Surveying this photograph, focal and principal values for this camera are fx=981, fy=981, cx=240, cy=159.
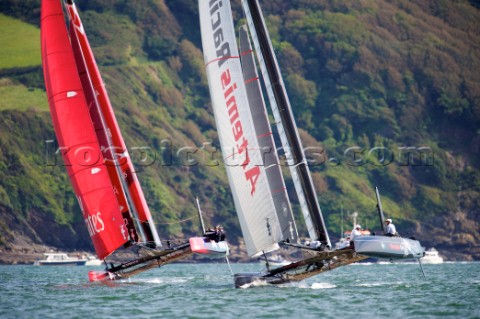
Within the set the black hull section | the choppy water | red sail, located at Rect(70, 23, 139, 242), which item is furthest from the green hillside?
the black hull section

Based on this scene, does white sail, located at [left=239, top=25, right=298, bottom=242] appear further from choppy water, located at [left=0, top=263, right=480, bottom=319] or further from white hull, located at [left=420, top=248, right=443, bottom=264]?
white hull, located at [left=420, top=248, right=443, bottom=264]

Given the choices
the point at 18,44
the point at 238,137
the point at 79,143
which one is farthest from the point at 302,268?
the point at 18,44

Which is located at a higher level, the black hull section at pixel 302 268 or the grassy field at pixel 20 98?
the grassy field at pixel 20 98

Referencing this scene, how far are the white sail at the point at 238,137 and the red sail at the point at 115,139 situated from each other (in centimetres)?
549

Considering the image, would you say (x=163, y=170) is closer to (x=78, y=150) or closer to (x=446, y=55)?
(x=446, y=55)

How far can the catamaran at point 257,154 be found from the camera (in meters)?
29.4

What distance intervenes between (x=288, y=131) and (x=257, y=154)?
141 centimetres

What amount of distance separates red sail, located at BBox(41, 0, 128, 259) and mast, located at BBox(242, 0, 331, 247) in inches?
288

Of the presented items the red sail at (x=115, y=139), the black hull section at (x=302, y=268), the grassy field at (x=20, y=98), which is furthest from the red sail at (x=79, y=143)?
the grassy field at (x=20, y=98)

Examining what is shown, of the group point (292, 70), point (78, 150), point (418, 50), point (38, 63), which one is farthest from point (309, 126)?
point (78, 150)

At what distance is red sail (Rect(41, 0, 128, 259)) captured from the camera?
110 feet

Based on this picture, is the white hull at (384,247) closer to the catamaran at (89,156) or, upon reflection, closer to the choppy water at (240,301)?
the choppy water at (240,301)

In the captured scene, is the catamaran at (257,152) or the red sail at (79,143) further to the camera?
the red sail at (79,143)

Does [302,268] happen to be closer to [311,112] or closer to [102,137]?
[102,137]
